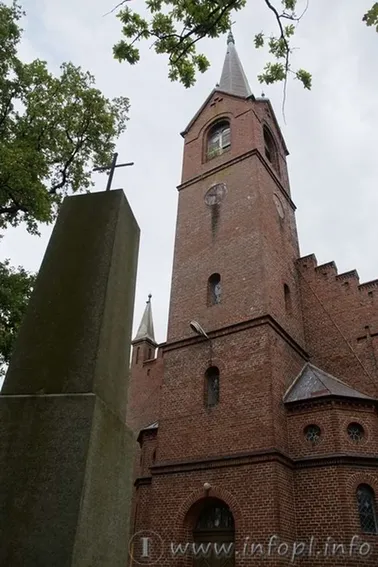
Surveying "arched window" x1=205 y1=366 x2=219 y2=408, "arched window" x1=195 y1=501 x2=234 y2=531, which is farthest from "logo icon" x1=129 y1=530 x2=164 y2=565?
"arched window" x1=205 y1=366 x2=219 y2=408

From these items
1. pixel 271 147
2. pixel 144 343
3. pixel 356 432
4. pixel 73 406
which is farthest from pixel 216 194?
pixel 73 406

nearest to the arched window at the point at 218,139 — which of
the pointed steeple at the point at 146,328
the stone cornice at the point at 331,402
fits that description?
the pointed steeple at the point at 146,328

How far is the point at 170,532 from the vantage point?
38.5 ft

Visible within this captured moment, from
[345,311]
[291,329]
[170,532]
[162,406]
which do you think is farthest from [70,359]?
[345,311]

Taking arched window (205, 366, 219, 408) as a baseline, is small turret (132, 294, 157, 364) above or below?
above

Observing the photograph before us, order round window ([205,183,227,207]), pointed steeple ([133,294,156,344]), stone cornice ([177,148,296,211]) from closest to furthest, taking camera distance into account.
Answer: round window ([205,183,227,207])
stone cornice ([177,148,296,211])
pointed steeple ([133,294,156,344])

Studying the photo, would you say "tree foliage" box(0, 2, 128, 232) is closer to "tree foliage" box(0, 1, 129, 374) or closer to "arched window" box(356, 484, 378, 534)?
"tree foliage" box(0, 1, 129, 374)

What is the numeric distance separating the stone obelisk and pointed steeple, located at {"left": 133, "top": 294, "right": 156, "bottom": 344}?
19.5 metres

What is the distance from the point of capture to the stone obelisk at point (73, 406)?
2441 mm

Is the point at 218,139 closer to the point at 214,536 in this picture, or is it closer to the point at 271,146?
the point at 271,146

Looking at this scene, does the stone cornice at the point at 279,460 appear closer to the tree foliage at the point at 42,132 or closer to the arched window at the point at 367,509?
the arched window at the point at 367,509

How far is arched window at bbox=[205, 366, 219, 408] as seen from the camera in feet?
43.6

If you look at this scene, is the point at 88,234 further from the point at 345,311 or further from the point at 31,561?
the point at 345,311

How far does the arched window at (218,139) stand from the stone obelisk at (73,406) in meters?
16.8
